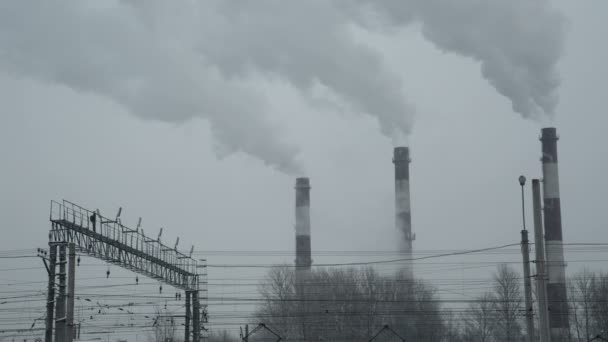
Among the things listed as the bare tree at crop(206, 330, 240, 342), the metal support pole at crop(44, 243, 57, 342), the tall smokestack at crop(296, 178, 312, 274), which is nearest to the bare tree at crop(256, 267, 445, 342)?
the tall smokestack at crop(296, 178, 312, 274)

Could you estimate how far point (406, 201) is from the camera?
65000 mm

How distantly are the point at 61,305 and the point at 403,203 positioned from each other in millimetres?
40196

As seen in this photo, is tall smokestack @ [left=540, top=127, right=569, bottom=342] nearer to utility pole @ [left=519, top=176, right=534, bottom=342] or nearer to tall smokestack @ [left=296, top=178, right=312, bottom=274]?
tall smokestack @ [left=296, top=178, right=312, bottom=274]

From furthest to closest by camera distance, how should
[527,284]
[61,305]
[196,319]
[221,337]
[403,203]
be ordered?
[221,337]
[403,203]
[196,319]
[61,305]
[527,284]

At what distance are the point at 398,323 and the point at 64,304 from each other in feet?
106

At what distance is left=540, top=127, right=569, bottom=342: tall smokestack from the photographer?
55031 mm

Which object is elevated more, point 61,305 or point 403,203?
point 403,203

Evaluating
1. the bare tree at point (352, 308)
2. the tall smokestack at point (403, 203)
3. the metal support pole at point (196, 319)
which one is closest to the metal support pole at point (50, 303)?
the metal support pole at point (196, 319)

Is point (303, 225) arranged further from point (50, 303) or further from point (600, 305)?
point (50, 303)

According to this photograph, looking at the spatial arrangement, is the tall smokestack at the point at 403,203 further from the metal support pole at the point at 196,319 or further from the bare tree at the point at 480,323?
the metal support pole at the point at 196,319

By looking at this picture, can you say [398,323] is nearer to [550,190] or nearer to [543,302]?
[550,190]

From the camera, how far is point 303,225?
212ft

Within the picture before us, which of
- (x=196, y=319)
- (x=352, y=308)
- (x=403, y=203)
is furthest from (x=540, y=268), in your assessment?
(x=403, y=203)

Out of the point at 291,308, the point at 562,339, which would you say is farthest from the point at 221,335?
the point at 562,339
